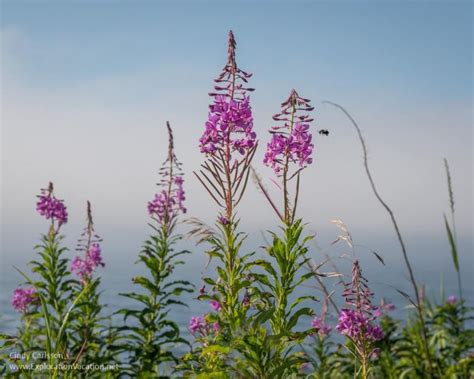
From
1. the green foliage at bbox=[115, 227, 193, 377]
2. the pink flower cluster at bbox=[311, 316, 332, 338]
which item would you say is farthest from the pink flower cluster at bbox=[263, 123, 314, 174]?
the pink flower cluster at bbox=[311, 316, 332, 338]

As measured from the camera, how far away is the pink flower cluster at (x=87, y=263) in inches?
318

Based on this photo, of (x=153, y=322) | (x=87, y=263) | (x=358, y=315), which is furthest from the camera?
(x=87, y=263)

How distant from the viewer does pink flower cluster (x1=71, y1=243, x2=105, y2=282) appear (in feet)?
26.5

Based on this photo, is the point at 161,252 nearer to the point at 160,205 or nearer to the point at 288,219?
the point at 160,205

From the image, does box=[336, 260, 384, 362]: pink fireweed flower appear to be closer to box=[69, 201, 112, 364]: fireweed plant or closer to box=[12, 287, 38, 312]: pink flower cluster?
box=[69, 201, 112, 364]: fireweed plant

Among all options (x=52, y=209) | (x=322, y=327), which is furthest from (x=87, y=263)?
(x=322, y=327)

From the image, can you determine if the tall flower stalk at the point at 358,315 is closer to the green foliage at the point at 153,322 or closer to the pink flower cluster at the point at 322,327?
the green foliage at the point at 153,322

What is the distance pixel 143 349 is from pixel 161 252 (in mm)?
1188

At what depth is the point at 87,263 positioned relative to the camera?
8.09 metres

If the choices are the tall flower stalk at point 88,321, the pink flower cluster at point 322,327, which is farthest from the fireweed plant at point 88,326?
the pink flower cluster at point 322,327

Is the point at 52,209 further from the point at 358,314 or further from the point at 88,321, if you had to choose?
the point at 358,314

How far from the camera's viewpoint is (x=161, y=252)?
6.83 m

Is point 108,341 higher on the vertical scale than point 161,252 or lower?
lower

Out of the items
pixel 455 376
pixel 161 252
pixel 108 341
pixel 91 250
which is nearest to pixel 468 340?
pixel 455 376
